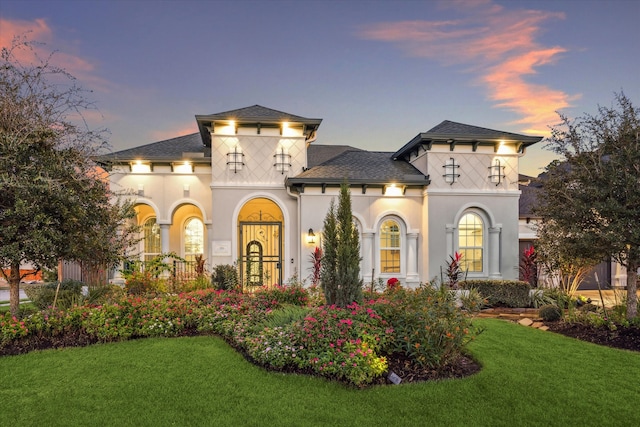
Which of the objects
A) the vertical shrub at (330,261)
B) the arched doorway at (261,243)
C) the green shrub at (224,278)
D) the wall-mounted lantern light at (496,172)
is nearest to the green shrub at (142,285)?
the green shrub at (224,278)

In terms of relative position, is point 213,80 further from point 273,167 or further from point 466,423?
point 466,423

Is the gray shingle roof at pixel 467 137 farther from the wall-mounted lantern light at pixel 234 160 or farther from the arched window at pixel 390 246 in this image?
the wall-mounted lantern light at pixel 234 160

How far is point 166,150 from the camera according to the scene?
1272 cm

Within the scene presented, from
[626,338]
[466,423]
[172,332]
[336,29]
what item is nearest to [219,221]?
[172,332]

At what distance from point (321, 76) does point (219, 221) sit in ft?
22.8

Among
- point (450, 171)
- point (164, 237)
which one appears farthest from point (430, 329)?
point (164, 237)

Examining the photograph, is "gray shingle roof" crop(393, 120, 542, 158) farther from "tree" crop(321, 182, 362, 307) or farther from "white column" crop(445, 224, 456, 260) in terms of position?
"tree" crop(321, 182, 362, 307)

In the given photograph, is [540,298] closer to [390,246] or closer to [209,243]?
[390,246]

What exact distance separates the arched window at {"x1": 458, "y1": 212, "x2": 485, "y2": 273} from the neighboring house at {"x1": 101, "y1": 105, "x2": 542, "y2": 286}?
0.12ft

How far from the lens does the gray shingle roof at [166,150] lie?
12032mm

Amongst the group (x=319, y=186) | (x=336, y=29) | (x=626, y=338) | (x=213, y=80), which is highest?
(x=336, y=29)

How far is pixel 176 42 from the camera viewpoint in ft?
38.9

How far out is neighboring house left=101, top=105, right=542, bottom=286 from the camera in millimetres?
11625

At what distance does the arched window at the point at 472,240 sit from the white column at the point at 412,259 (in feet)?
5.27
